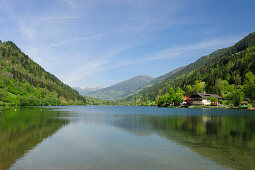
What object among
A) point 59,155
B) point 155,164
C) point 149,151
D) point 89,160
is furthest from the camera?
point 149,151

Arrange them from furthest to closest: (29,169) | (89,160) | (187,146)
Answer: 1. (187,146)
2. (89,160)
3. (29,169)

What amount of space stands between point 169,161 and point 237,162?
18.4ft

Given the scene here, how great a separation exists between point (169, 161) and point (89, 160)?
702 centimetres

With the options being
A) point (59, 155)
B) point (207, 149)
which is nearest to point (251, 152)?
point (207, 149)

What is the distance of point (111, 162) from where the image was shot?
18625 millimetres

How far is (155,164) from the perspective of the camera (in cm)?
1802

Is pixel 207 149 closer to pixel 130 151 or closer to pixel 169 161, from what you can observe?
pixel 169 161

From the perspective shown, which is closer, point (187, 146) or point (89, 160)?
point (89, 160)

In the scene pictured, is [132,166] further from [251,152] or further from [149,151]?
[251,152]

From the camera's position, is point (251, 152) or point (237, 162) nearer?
point (237, 162)

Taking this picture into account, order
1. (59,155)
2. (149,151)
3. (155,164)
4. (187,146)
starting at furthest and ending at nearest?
(187,146) < (149,151) < (59,155) < (155,164)

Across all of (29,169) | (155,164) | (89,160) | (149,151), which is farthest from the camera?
(149,151)

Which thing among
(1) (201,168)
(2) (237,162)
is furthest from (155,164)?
(2) (237,162)

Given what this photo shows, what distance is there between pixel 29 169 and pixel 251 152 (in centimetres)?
2056
